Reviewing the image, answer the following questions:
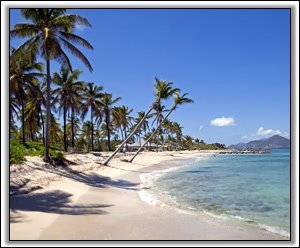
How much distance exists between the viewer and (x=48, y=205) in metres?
9.28

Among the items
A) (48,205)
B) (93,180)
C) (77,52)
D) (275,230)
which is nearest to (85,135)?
(77,52)

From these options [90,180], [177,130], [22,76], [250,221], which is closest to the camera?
[250,221]

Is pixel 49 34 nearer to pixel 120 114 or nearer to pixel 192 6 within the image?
pixel 192 6

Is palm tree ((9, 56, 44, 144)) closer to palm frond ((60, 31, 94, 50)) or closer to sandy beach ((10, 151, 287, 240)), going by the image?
palm frond ((60, 31, 94, 50))

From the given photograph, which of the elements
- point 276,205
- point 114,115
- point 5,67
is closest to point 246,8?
point 5,67

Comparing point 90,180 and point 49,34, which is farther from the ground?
point 49,34

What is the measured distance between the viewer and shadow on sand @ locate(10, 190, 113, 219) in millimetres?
8505

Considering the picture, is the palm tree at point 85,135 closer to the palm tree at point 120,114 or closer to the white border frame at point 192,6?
the palm tree at point 120,114

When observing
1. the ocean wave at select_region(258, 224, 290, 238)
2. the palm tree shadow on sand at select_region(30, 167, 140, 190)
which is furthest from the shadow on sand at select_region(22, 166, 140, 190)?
the ocean wave at select_region(258, 224, 290, 238)

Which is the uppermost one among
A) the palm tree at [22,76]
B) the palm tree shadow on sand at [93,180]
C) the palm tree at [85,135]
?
the palm tree at [22,76]

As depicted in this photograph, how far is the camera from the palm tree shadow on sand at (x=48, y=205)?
27.8ft

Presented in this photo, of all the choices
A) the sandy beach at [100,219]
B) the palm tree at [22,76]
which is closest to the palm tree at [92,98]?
the palm tree at [22,76]

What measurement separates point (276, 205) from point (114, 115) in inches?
1626

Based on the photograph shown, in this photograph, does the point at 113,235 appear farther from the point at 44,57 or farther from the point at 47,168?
the point at 44,57
